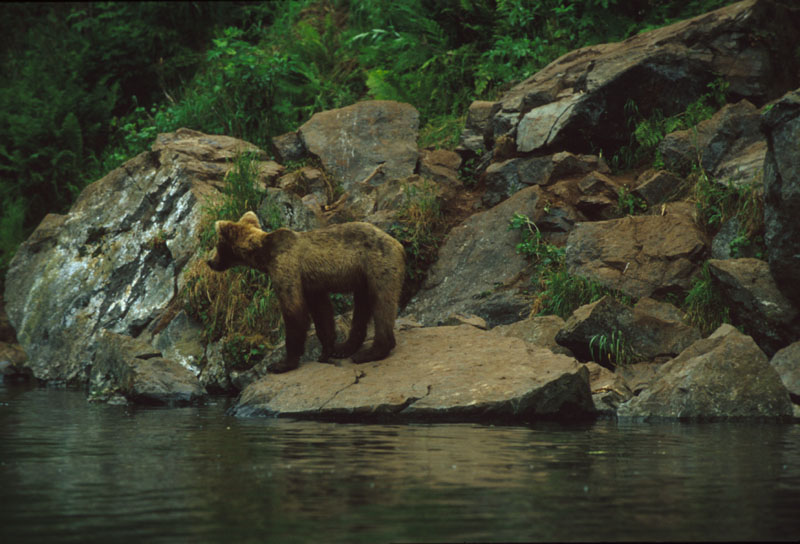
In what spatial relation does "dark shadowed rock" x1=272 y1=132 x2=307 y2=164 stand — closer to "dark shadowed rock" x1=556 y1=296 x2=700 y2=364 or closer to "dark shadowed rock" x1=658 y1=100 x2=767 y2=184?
"dark shadowed rock" x1=658 y1=100 x2=767 y2=184

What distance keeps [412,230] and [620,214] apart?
9.91 feet

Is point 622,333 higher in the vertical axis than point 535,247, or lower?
lower

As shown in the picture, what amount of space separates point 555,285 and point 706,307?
1.90 metres

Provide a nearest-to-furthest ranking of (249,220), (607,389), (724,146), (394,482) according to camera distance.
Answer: (394,482) < (607,389) < (249,220) < (724,146)

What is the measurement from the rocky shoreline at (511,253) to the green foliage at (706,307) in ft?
0.30

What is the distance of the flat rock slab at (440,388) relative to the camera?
8.16m

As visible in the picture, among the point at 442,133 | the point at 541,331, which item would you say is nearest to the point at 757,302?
the point at 541,331

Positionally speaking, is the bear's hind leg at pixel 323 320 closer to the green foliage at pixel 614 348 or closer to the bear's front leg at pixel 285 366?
the bear's front leg at pixel 285 366

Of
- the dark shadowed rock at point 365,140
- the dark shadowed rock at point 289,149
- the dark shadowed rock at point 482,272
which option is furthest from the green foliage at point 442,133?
the dark shadowed rock at point 482,272

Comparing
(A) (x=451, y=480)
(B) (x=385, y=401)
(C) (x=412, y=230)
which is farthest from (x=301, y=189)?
(A) (x=451, y=480)

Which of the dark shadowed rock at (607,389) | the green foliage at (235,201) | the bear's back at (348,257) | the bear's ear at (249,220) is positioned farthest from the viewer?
the green foliage at (235,201)

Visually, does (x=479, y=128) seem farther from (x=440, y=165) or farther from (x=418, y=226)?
(x=418, y=226)

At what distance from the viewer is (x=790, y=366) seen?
890 cm

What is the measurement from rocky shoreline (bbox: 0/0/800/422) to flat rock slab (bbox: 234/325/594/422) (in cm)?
2
